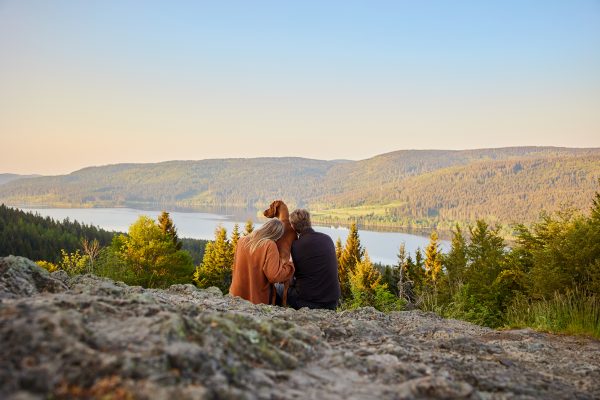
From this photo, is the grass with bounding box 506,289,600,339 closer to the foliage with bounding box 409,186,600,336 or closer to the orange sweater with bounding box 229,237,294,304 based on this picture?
the foliage with bounding box 409,186,600,336

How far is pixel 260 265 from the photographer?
257 inches

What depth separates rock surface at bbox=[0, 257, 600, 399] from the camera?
1.95 metres

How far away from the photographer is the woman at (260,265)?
645 centimetres

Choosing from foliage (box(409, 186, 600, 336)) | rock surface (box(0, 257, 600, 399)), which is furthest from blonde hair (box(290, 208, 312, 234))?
foliage (box(409, 186, 600, 336))

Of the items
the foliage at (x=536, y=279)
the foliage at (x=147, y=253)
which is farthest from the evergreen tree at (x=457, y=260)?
the foliage at (x=147, y=253)

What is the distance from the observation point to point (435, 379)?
2557 mm

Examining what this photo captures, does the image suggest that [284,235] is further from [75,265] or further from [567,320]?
[75,265]

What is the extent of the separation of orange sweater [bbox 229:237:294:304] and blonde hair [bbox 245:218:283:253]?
3.8 inches

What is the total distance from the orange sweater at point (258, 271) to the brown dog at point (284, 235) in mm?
219

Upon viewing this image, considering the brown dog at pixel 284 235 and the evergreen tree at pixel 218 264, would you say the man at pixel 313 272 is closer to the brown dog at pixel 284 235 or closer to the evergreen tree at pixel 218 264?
the brown dog at pixel 284 235

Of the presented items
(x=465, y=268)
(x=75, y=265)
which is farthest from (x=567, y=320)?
(x=465, y=268)

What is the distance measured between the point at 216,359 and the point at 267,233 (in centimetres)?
425

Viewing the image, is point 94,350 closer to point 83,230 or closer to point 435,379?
point 435,379

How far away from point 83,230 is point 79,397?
91899 millimetres
